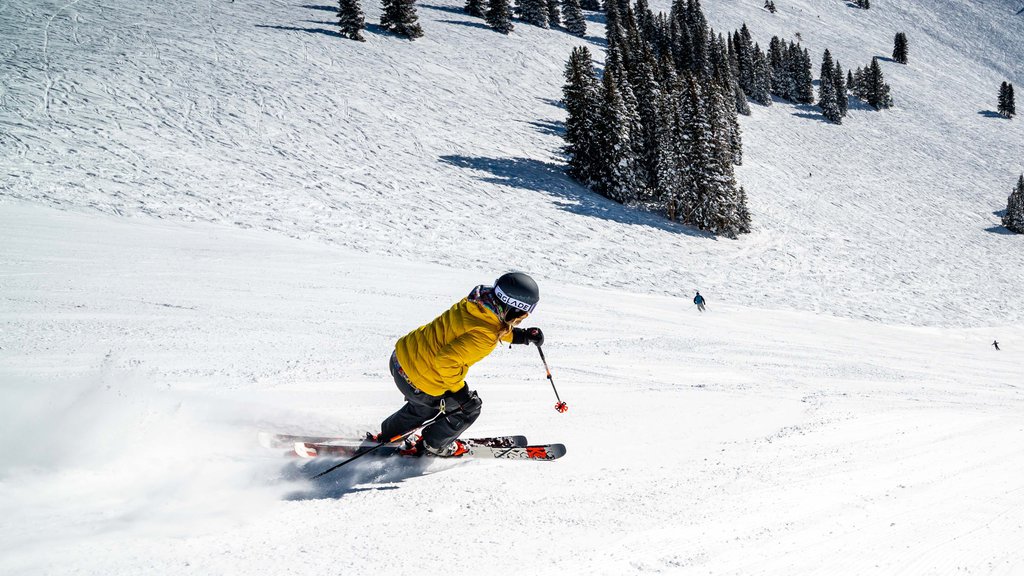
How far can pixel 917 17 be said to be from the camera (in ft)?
377

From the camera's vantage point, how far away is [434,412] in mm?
4938

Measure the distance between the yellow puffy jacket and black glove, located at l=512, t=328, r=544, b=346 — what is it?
0.12 m

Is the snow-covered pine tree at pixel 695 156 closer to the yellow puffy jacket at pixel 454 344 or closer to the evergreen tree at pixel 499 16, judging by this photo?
the yellow puffy jacket at pixel 454 344

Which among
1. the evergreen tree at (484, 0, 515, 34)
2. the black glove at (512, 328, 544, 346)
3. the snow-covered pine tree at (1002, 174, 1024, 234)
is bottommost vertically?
the snow-covered pine tree at (1002, 174, 1024, 234)

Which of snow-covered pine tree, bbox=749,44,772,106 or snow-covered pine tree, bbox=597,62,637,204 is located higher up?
snow-covered pine tree, bbox=749,44,772,106

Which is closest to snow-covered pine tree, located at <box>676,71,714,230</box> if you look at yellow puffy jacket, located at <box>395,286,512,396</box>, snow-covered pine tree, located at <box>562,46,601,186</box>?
snow-covered pine tree, located at <box>562,46,601,186</box>

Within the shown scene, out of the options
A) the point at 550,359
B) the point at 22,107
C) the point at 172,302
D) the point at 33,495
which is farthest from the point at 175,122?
the point at 33,495

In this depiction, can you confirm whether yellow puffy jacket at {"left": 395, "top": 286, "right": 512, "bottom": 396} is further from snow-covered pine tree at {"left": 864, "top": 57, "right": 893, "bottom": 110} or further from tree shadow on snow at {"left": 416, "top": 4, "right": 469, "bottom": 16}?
snow-covered pine tree at {"left": 864, "top": 57, "right": 893, "bottom": 110}

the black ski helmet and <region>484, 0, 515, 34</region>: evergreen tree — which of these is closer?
the black ski helmet

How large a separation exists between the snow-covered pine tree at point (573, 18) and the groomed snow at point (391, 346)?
47737mm

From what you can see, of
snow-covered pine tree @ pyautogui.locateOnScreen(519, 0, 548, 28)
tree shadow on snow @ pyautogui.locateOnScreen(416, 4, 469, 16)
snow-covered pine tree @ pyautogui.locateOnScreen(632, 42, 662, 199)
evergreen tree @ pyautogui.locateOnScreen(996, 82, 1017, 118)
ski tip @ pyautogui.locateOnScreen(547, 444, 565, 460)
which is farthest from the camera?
evergreen tree @ pyautogui.locateOnScreen(996, 82, 1017, 118)

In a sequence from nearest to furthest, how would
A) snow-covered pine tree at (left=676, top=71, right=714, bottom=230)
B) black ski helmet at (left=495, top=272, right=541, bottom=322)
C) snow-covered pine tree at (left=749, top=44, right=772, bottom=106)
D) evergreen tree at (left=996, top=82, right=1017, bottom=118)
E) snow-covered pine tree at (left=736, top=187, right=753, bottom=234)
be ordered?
black ski helmet at (left=495, top=272, right=541, bottom=322) < snow-covered pine tree at (left=676, top=71, right=714, bottom=230) < snow-covered pine tree at (left=736, top=187, right=753, bottom=234) < snow-covered pine tree at (left=749, top=44, right=772, bottom=106) < evergreen tree at (left=996, top=82, right=1017, bottom=118)

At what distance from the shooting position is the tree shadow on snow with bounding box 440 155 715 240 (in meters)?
30.1

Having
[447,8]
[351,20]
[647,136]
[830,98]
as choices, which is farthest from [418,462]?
[830,98]
